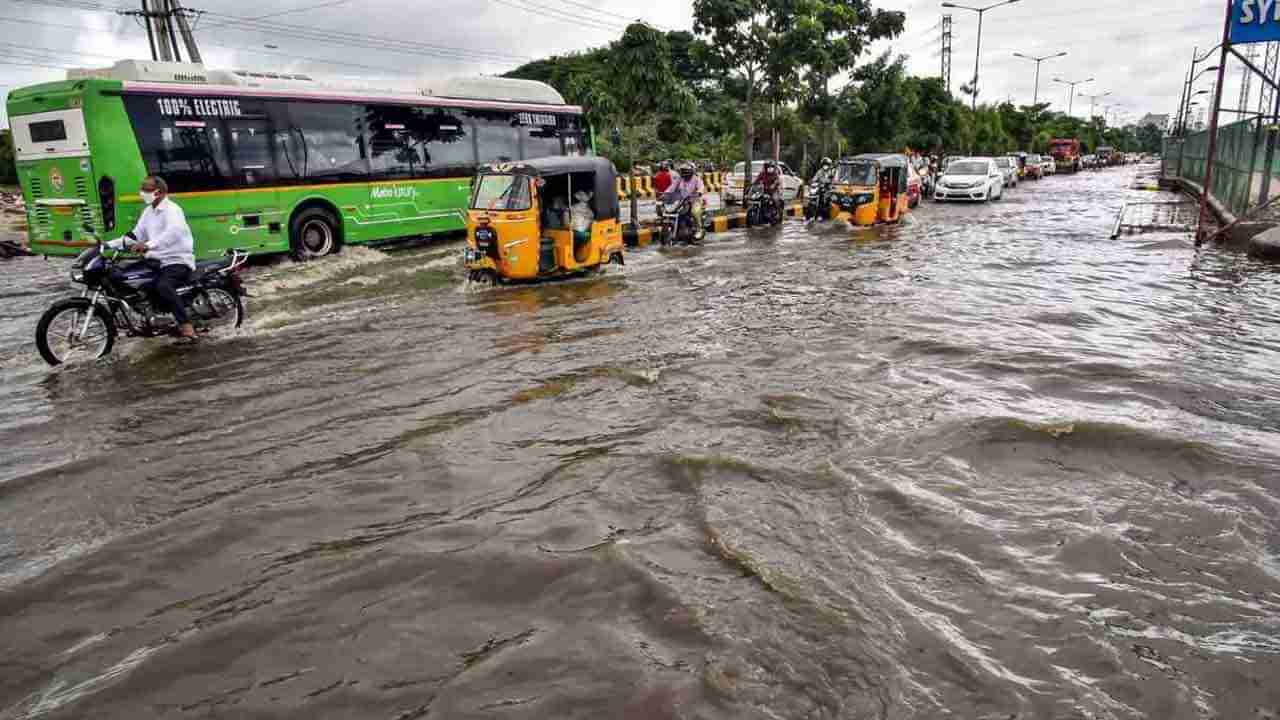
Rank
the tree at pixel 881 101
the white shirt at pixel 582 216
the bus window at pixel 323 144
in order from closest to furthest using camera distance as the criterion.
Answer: the white shirt at pixel 582 216, the bus window at pixel 323 144, the tree at pixel 881 101

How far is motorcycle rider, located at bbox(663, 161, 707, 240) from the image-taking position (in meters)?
15.6

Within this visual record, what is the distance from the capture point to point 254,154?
41.1 feet

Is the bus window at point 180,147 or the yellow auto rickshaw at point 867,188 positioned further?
the yellow auto rickshaw at point 867,188

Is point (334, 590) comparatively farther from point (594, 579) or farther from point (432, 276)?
point (432, 276)

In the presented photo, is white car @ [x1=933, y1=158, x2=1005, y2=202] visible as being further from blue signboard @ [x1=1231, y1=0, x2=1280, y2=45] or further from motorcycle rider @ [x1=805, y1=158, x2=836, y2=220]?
blue signboard @ [x1=1231, y1=0, x2=1280, y2=45]

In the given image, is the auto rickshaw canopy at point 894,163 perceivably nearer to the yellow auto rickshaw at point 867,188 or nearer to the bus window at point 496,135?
the yellow auto rickshaw at point 867,188

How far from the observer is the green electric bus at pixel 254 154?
35.9 ft

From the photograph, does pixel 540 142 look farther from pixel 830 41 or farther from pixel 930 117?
pixel 930 117

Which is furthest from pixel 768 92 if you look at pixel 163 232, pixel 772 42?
pixel 163 232

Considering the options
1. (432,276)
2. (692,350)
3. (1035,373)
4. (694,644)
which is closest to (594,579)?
(694,644)

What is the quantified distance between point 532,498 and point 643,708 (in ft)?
6.25

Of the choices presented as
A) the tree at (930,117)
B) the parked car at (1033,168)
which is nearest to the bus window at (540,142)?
the tree at (930,117)

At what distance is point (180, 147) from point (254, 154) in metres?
1.15

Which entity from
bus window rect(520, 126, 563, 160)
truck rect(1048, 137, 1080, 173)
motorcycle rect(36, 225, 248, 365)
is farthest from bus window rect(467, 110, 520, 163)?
truck rect(1048, 137, 1080, 173)
